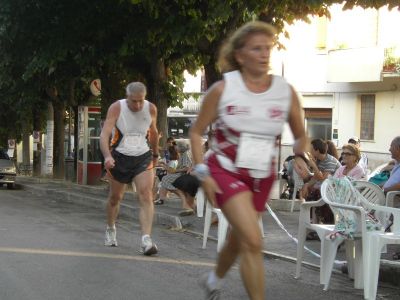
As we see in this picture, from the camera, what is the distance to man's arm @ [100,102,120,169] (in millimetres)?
7219

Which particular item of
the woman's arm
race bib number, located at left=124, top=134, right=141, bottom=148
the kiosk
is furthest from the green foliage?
the woman's arm

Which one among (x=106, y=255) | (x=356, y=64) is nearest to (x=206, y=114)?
(x=106, y=255)

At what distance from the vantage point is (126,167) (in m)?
7.55

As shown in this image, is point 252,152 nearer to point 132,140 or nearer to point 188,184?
point 132,140

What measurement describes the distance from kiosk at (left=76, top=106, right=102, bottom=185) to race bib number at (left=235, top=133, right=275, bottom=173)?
1636 centimetres

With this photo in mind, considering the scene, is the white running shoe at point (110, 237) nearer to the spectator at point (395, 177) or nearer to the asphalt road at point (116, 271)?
the asphalt road at point (116, 271)

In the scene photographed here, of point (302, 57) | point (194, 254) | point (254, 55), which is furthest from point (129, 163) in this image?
point (302, 57)

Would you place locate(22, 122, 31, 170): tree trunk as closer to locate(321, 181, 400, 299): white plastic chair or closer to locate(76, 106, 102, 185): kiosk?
locate(76, 106, 102, 185): kiosk

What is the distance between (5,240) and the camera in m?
8.53

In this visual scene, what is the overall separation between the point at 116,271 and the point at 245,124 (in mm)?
2921

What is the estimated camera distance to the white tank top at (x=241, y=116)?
13.7 feet

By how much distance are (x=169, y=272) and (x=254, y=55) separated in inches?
122

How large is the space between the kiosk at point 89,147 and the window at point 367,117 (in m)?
10.00

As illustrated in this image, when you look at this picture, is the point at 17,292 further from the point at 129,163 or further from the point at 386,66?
the point at 386,66
